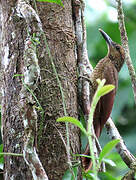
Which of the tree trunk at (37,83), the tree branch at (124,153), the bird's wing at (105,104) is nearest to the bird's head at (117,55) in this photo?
the bird's wing at (105,104)

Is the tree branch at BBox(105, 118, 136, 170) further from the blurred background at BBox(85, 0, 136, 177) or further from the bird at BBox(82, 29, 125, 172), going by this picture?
the blurred background at BBox(85, 0, 136, 177)

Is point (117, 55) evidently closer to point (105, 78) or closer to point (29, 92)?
point (105, 78)

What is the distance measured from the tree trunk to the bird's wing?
68cm

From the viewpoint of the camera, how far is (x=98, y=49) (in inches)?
205

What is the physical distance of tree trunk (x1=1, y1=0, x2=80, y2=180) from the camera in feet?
5.50

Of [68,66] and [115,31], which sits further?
[115,31]

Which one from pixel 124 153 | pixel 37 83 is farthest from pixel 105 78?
pixel 37 83

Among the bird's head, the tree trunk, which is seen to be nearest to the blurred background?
the bird's head

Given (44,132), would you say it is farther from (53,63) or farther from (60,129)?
(53,63)

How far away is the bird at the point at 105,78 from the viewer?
8.71 ft

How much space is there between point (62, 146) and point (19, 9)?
0.79 metres

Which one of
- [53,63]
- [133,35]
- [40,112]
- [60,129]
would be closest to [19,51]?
[53,63]

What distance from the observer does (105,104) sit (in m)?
2.85

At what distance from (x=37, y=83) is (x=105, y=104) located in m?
1.26
